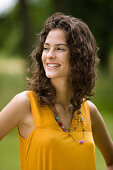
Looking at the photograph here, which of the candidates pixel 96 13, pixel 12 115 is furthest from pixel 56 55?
pixel 96 13

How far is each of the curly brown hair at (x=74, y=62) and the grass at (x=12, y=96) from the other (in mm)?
3882

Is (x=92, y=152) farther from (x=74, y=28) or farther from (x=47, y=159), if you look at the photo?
(x=74, y=28)

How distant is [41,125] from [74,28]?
2.74 ft

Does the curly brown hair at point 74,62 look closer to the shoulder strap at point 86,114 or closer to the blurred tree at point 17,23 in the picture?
the shoulder strap at point 86,114

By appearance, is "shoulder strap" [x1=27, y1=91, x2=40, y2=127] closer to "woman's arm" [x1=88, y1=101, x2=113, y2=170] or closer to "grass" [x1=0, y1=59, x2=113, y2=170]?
"woman's arm" [x1=88, y1=101, x2=113, y2=170]

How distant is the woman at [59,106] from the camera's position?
2545mm

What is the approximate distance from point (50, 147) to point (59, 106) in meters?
0.42

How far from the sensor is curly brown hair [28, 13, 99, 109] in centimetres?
274

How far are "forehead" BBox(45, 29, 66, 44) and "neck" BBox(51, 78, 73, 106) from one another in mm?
334

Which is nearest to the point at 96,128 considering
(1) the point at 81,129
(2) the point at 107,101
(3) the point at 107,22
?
(1) the point at 81,129

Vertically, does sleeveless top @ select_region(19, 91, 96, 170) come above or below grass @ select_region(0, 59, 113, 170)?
above

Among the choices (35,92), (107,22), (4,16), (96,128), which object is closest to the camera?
(35,92)

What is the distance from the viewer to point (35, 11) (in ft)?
79.0

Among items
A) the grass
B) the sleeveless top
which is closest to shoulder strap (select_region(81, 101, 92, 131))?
the sleeveless top
